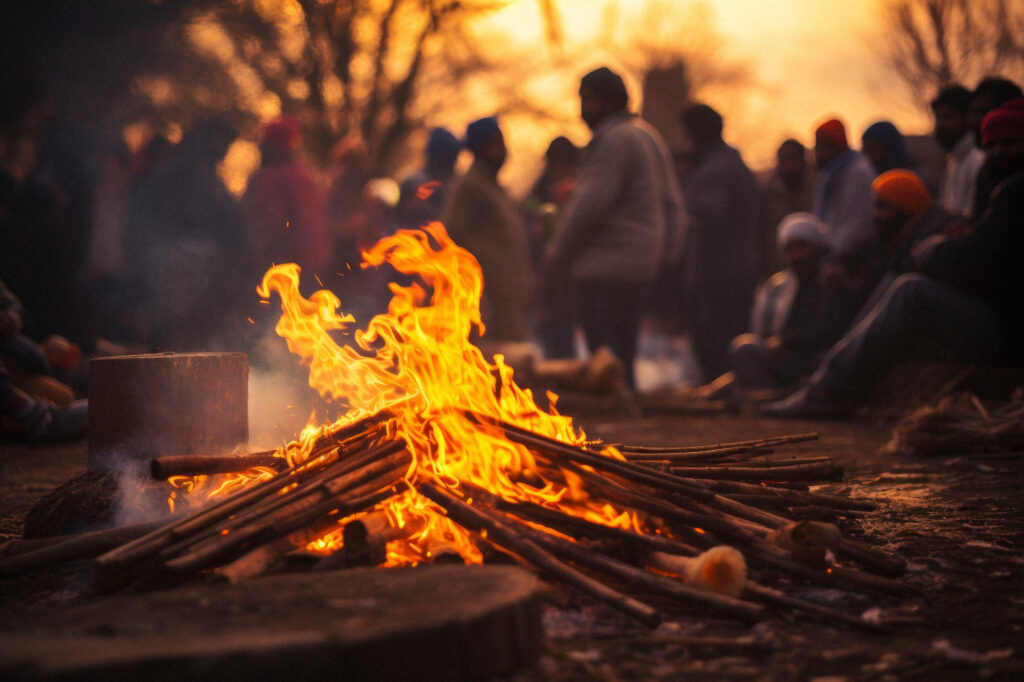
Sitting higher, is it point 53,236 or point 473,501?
point 53,236

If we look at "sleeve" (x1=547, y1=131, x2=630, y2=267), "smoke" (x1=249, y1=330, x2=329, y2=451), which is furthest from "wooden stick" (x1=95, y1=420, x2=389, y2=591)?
"sleeve" (x1=547, y1=131, x2=630, y2=267)

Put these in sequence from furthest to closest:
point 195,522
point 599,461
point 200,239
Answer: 1. point 200,239
2. point 599,461
3. point 195,522

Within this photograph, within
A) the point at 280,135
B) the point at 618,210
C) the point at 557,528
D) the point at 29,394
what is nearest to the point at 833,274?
the point at 618,210

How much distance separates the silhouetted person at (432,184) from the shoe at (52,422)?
12.3 feet

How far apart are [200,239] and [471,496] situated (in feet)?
19.8

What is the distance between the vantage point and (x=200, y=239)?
8.54 metres

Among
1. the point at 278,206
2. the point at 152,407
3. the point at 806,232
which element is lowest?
the point at 152,407

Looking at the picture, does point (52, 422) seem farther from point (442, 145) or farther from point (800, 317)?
point (800, 317)

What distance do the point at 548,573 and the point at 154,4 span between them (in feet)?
16.5

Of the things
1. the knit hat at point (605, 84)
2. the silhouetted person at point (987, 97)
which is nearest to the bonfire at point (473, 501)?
the knit hat at point (605, 84)

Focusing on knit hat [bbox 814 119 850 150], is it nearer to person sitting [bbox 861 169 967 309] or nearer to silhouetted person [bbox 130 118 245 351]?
person sitting [bbox 861 169 967 309]

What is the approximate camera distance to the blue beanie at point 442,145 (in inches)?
368

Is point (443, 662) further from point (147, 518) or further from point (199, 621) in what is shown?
point (147, 518)

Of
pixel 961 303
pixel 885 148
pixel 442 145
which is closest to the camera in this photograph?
pixel 961 303
